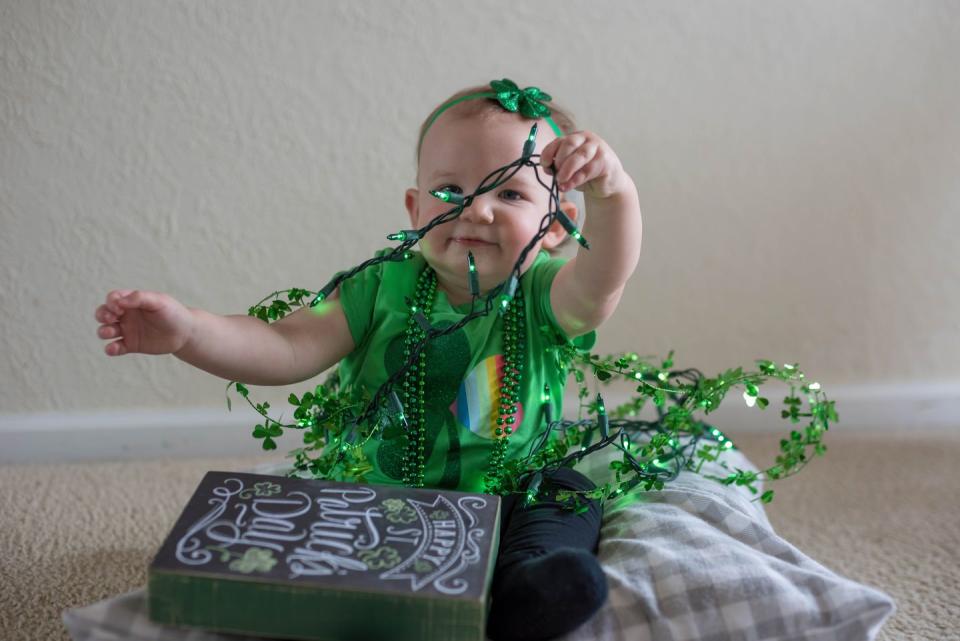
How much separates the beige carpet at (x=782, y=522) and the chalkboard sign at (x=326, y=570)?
A: 1.02 ft

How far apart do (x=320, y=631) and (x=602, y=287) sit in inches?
17.0

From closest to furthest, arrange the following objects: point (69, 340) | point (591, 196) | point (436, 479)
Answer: point (591, 196)
point (436, 479)
point (69, 340)

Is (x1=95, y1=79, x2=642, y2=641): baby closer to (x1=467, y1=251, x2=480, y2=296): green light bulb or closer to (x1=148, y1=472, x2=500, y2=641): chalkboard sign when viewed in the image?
(x1=467, y1=251, x2=480, y2=296): green light bulb

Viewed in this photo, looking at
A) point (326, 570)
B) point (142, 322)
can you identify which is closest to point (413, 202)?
point (142, 322)

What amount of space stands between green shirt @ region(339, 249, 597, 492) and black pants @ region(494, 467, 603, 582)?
0.23 feet

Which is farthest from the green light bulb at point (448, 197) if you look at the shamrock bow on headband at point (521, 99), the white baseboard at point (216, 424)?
the white baseboard at point (216, 424)

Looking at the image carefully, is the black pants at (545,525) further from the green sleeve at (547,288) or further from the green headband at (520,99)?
the green headband at (520,99)

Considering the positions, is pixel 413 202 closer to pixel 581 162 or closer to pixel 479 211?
pixel 479 211

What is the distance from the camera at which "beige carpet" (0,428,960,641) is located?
106 cm

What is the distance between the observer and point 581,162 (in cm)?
84

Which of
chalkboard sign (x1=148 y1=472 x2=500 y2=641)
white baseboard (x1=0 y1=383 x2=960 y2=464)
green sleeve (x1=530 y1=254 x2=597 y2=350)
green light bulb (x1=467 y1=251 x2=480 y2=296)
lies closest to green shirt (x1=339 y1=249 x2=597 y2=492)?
green sleeve (x1=530 y1=254 x2=597 y2=350)

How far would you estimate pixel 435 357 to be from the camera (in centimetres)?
106

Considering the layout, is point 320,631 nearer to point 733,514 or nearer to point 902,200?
point 733,514

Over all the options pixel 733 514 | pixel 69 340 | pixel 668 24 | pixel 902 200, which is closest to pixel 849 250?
pixel 902 200
